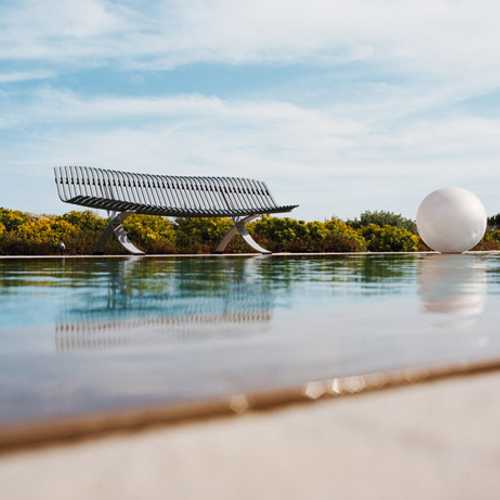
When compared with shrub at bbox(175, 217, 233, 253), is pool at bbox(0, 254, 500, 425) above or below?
below

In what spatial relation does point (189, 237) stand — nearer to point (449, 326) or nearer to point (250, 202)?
point (250, 202)

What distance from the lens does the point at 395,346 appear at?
353cm

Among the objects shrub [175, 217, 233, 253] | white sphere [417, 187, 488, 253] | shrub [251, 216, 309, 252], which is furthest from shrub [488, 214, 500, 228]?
shrub [175, 217, 233, 253]

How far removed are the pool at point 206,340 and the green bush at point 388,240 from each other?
21.4 meters

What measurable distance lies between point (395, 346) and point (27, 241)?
17862 millimetres

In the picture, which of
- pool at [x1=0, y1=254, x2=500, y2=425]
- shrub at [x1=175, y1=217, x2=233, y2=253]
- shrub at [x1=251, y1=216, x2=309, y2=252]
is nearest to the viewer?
pool at [x1=0, y1=254, x2=500, y2=425]

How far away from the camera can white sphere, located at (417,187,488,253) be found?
25.3 m

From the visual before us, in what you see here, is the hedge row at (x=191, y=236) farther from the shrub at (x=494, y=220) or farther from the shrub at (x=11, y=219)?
the shrub at (x=494, y=220)

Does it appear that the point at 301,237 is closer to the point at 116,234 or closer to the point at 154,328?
the point at 116,234

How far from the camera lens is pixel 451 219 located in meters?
25.2

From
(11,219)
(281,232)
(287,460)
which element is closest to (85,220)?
(281,232)

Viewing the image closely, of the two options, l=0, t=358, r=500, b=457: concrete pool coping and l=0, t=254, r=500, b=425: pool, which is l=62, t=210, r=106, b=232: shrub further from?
l=0, t=358, r=500, b=457: concrete pool coping

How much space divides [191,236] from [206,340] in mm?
19774

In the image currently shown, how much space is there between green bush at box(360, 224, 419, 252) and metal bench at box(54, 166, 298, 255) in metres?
7.15
